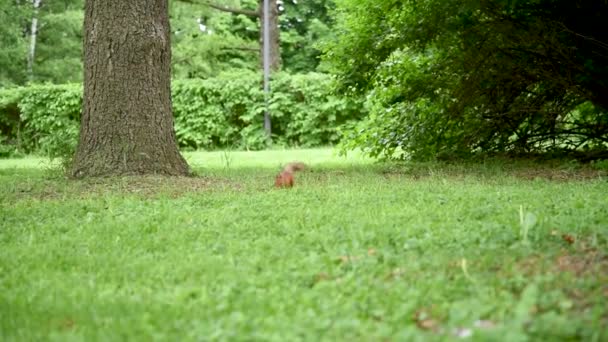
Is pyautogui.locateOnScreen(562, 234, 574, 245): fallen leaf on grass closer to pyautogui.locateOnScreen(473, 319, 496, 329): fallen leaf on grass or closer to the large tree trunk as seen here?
pyautogui.locateOnScreen(473, 319, 496, 329): fallen leaf on grass

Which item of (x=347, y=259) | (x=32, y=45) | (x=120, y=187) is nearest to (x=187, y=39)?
(x=32, y=45)

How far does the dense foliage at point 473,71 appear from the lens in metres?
7.27

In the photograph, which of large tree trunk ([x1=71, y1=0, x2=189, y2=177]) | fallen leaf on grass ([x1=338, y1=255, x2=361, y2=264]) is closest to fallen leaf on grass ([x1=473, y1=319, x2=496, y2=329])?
fallen leaf on grass ([x1=338, y1=255, x2=361, y2=264])

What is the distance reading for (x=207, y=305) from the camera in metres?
2.55

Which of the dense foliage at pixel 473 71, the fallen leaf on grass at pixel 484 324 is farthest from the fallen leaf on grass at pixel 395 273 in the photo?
the dense foliage at pixel 473 71

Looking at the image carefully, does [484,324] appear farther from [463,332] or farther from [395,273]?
[395,273]

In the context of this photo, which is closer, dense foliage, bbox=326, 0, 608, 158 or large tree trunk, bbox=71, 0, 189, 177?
large tree trunk, bbox=71, 0, 189, 177

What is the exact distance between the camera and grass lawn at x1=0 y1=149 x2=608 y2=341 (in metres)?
2.25

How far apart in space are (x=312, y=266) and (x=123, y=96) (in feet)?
14.5

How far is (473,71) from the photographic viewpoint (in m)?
7.89

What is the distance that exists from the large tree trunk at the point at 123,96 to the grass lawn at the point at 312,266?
1.39 meters

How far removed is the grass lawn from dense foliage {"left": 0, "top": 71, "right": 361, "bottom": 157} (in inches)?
496

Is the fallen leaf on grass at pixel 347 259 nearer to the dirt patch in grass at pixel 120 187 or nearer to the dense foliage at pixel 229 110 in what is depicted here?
the dirt patch in grass at pixel 120 187

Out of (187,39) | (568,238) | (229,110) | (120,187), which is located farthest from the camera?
(187,39)
